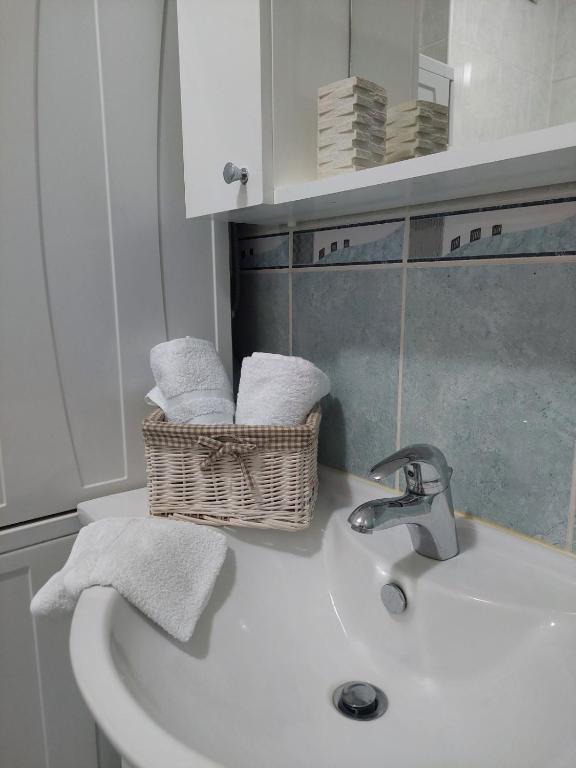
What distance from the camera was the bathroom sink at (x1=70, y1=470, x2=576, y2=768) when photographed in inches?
22.7

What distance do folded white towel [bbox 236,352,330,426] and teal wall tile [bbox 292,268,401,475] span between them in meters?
0.11

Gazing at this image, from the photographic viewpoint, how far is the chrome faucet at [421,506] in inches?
27.6

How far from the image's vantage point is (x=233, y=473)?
84 centimetres

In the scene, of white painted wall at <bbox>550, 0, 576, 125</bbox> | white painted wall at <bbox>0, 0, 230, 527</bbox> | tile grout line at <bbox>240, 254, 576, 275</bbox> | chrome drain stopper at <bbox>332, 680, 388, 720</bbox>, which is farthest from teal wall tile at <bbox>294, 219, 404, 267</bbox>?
chrome drain stopper at <bbox>332, 680, 388, 720</bbox>

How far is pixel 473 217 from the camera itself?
770mm

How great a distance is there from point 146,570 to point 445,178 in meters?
0.58

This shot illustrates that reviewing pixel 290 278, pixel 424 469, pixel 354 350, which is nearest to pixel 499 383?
pixel 424 469

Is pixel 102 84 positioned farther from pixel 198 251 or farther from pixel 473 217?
pixel 473 217

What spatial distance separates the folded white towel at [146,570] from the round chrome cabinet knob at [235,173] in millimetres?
489

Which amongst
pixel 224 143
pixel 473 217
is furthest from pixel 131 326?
pixel 473 217

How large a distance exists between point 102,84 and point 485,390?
76 centimetres

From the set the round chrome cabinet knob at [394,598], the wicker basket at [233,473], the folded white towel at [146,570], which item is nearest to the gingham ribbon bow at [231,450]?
the wicker basket at [233,473]

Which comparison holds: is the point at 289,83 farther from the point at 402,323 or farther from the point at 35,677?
the point at 35,677

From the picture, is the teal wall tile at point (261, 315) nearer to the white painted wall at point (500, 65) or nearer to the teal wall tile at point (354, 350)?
the teal wall tile at point (354, 350)
